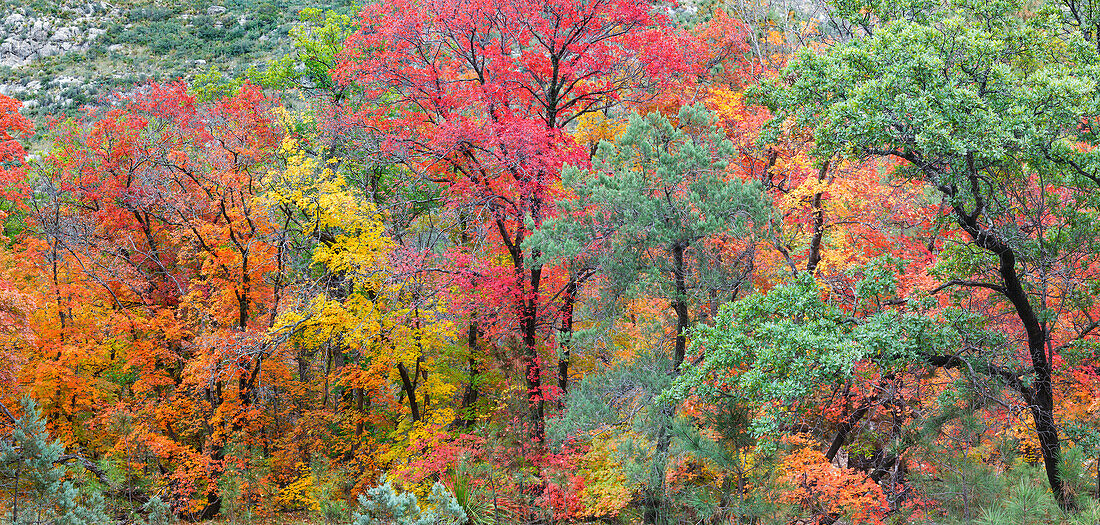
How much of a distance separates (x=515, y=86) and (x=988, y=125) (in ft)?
35.3

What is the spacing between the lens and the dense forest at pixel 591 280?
28.8 ft

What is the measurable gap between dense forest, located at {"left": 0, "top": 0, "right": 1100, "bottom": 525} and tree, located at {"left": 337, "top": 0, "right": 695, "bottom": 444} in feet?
0.31

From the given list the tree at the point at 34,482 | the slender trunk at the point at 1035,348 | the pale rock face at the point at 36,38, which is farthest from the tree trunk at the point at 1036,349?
the pale rock face at the point at 36,38

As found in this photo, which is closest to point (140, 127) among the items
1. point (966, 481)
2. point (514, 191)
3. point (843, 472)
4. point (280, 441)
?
point (280, 441)

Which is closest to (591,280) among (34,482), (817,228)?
(817,228)

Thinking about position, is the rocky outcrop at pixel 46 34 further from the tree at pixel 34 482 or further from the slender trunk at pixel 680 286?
the slender trunk at pixel 680 286

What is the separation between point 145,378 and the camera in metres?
19.0

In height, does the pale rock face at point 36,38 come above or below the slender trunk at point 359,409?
above

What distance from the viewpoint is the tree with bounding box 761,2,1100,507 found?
24.7ft

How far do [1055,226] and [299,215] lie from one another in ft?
58.5

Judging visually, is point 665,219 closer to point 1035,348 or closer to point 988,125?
point 988,125

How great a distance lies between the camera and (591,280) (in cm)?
1541

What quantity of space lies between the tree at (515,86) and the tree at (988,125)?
657 centimetres

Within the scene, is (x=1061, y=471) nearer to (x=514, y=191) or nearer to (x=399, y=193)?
(x=514, y=191)
